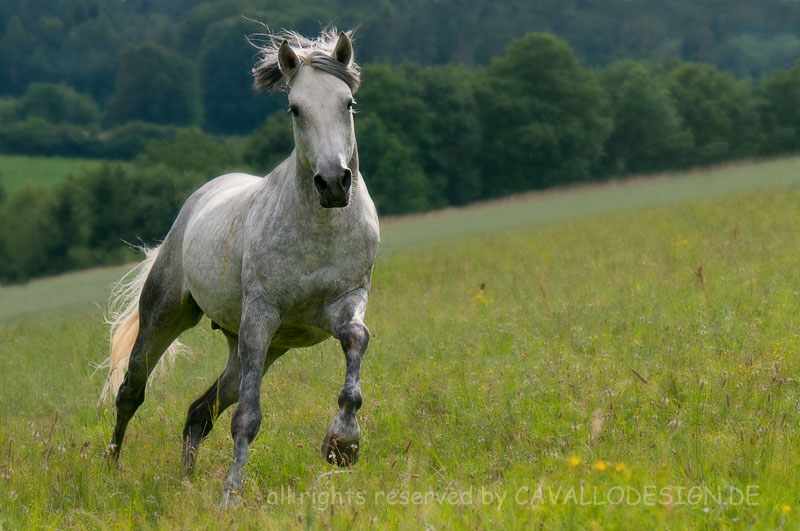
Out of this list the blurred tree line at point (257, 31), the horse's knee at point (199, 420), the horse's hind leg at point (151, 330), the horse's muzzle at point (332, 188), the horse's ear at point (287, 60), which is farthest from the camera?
the blurred tree line at point (257, 31)

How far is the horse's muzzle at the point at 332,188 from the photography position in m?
4.71

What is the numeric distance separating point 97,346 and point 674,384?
8.90 metres

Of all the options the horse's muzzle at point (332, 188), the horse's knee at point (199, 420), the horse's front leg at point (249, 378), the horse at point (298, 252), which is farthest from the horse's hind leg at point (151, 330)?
the horse's muzzle at point (332, 188)

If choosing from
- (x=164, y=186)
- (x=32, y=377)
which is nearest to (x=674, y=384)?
(x=32, y=377)

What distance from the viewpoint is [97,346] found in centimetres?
1240

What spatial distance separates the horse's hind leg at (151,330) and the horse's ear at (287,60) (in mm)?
2526

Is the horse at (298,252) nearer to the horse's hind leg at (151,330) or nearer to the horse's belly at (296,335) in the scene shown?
the horse's belly at (296,335)

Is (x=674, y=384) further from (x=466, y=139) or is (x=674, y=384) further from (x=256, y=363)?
(x=466, y=139)

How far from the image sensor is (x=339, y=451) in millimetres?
4746

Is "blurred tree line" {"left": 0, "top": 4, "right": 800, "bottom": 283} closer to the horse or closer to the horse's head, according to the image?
the horse

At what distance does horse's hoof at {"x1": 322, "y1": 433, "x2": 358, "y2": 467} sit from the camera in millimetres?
4719

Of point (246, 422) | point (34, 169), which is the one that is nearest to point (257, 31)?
point (34, 169)

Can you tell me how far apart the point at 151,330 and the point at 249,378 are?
2.31 meters

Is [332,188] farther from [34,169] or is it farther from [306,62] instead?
[34,169]
